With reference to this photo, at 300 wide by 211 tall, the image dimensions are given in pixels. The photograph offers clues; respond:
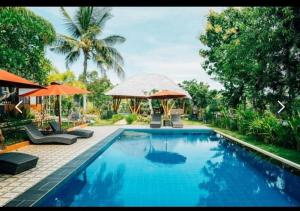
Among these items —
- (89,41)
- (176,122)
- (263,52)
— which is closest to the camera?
(263,52)

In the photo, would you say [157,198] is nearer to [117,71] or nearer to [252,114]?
[252,114]

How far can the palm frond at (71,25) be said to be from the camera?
947 inches

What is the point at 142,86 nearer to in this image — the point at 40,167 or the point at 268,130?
the point at 268,130

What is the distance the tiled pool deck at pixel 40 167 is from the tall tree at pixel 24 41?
4592mm

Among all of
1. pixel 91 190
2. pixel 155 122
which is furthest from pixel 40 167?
pixel 155 122

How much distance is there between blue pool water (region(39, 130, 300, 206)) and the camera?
5898 mm

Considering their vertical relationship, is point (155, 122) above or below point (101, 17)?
below

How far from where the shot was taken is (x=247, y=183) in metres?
7.17

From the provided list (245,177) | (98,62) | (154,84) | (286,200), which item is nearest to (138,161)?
(245,177)

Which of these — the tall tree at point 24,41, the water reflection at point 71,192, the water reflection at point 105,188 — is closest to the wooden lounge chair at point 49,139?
the water reflection at point 105,188

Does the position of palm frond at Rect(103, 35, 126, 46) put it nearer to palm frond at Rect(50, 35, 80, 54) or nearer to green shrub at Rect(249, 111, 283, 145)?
palm frond at Rect(50, 35, 80, 54)

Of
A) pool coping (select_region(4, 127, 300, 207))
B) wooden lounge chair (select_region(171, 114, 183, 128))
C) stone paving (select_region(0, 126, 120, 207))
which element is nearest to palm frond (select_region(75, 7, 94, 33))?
wooden lounge chair (select_region(171, 114, 183, 128))

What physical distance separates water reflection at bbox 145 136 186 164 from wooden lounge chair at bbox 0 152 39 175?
4.50 metres

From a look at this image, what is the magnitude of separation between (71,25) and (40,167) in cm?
1962
